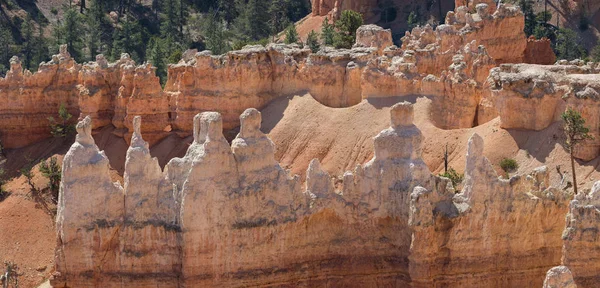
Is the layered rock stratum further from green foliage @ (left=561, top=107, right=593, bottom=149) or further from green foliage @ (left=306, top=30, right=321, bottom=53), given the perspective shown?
green foliage @ (left=306, top=30, right=321, bottom=53)

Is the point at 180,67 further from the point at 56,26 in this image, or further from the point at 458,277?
the point at 56,26

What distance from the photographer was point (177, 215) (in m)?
44.9

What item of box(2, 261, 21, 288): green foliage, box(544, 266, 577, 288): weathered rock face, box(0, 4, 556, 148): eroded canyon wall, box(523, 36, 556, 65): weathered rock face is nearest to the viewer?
box(544, 266, 577, 288): weathered rock face

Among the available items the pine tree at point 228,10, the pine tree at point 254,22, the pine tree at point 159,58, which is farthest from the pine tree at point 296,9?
the pine tree at point 159,58

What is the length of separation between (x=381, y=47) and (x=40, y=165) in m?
17.3

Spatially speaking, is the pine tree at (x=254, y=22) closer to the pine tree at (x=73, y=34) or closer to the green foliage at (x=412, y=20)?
the green foliage at (x=412, y=20)

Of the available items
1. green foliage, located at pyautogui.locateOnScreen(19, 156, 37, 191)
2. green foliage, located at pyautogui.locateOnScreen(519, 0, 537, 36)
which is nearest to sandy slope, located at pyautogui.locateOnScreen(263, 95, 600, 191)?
green foliage, located at pyautogui.locateOnScreen(19, 156, 37, 191)

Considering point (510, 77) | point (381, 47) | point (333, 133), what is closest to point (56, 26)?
point (381, 47)

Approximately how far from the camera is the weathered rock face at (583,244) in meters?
41.4

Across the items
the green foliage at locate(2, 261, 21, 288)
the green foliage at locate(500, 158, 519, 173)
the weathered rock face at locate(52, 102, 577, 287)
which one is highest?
the green foliage at locate(500, 158, 519, 173)

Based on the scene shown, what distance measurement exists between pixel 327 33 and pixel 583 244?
52143 mm

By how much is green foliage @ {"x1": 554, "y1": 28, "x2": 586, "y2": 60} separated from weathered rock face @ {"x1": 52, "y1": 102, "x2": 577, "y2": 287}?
1766 inches

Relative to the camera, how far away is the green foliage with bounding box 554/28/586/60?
89.8 metres

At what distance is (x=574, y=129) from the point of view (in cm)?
5719
